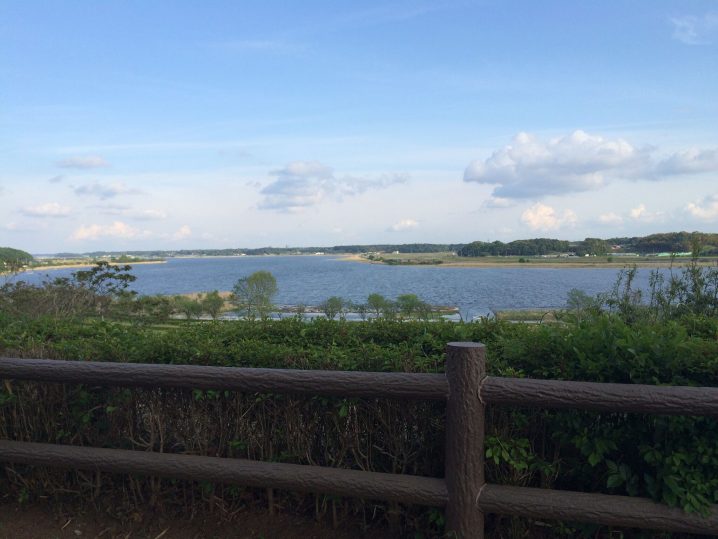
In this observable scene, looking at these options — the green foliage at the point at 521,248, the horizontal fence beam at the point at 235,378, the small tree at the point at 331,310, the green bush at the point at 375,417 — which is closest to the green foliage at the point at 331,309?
the small tree at the point at 331,310

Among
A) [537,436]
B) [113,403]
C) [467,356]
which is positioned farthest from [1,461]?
[537,436]

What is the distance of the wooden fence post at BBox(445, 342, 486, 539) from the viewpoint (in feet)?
9.66

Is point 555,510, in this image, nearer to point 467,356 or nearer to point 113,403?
point 467,356

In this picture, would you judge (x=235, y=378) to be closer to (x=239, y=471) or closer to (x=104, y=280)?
(x=239, y=471)

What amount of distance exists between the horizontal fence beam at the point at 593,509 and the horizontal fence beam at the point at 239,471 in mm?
312

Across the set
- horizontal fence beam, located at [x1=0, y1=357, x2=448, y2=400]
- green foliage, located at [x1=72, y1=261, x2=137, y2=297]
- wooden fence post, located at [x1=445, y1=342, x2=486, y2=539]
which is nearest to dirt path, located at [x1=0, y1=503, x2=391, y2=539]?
wooden fence post, located at [x1=445, y1=342, x2=486, y2=539]

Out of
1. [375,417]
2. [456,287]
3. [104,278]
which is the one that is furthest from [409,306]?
[456,287]

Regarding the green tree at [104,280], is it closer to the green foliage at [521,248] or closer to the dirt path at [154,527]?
the dirt path at [154,527]

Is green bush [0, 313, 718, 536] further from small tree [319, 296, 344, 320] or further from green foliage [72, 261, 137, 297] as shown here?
green foliage [72, 261, 137, 297]

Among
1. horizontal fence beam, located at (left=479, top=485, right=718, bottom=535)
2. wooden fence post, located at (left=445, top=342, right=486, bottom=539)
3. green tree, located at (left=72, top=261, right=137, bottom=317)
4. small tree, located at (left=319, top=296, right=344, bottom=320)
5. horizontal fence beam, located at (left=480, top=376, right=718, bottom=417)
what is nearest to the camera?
horizontal fence beam, located at (left=480, top=376, right=718, bottom=417)

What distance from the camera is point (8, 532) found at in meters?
3.78

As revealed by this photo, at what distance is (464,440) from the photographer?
2.98 meters

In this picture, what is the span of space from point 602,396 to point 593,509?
611mm

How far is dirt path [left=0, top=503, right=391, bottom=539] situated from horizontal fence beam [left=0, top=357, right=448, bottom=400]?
1.00m
